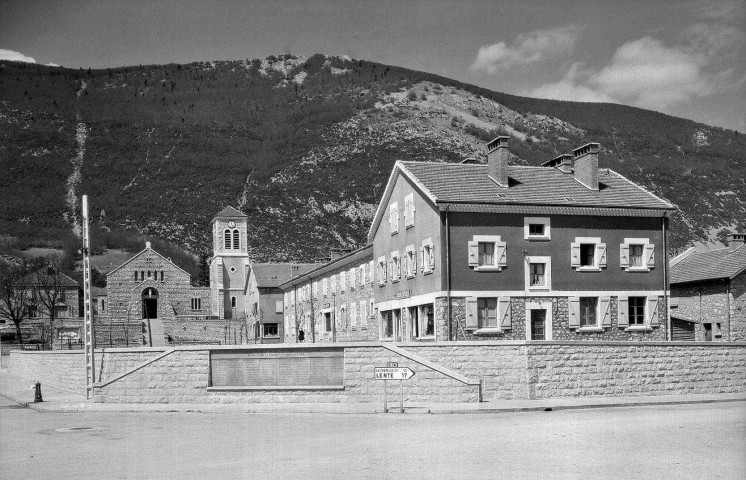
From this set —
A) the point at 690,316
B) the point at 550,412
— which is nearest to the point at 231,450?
the point at 550,412

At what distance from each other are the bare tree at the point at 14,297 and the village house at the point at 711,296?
6138 centimetres

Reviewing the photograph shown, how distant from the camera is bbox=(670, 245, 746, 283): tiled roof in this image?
145ft

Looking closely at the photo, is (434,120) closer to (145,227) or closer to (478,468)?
(145,227)

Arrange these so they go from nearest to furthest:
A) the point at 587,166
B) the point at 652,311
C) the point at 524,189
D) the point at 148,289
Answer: the point at 652,311, the point at 524,189, the point at 587,166, the point at 148,289

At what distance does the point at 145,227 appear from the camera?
13812cm

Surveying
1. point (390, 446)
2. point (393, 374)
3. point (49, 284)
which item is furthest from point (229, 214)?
point (390, 446)

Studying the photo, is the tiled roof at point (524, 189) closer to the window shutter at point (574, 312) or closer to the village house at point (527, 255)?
the village house at point (527, 255)

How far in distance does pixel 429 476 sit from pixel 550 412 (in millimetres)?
11681

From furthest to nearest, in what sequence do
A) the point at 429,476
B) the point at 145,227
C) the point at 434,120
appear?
the point at 434,120
the point at 145,227
the point at 429,476

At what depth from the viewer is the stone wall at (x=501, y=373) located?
26.4 meters

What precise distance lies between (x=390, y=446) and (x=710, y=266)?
3531cm

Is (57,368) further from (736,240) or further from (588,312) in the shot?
(736,240)

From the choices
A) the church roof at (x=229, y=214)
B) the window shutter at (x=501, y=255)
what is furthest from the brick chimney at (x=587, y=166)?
the church roof at (x=229, y=214)

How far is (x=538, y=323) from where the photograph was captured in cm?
3891
